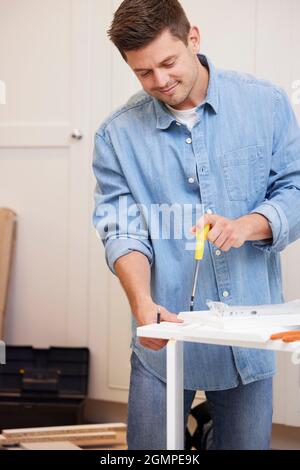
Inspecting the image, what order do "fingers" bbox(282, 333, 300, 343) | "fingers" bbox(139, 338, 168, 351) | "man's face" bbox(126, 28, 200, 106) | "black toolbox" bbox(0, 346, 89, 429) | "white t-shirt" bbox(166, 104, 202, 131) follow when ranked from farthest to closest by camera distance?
"black toolbox" bbox(0, 346, 89, 429), "white t-shirt" bbox(166, 104, 202, 131), "man's face" bbox(126, 28, 200, 106), "fingers" bbox(139, 338, 168, 351), "fingers" bbox(282, 333, 300, 343)

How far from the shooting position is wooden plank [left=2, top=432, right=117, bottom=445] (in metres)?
2.39

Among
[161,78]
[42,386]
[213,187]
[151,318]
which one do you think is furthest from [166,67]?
[42,386]

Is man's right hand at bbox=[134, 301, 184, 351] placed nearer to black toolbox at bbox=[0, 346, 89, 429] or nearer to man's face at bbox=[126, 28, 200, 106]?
man's face at bbox=[126, 28, 200, 106]

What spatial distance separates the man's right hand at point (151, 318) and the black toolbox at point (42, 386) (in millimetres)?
1365

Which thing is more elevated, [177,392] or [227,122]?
[227,122]

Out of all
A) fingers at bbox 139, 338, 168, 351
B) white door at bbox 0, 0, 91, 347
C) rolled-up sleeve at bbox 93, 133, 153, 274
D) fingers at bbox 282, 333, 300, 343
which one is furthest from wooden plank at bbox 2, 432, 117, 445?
fingers at bbox 282, 333, 300, 343

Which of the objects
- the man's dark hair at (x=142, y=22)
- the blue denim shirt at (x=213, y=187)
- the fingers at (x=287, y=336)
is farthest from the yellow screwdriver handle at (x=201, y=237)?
the man's dark hair at (x=142, y=22)

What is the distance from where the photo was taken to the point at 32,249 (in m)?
2.82

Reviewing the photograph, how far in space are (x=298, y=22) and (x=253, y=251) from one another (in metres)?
1.09

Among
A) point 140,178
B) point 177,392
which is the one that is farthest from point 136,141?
point 177,392

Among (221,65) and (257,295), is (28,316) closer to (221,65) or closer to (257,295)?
(221,65)

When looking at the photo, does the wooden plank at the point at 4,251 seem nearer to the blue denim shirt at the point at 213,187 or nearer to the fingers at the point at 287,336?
the blue denim shirt at the point at 213,187

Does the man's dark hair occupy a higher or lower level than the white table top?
higher

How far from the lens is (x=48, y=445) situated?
2363mm
